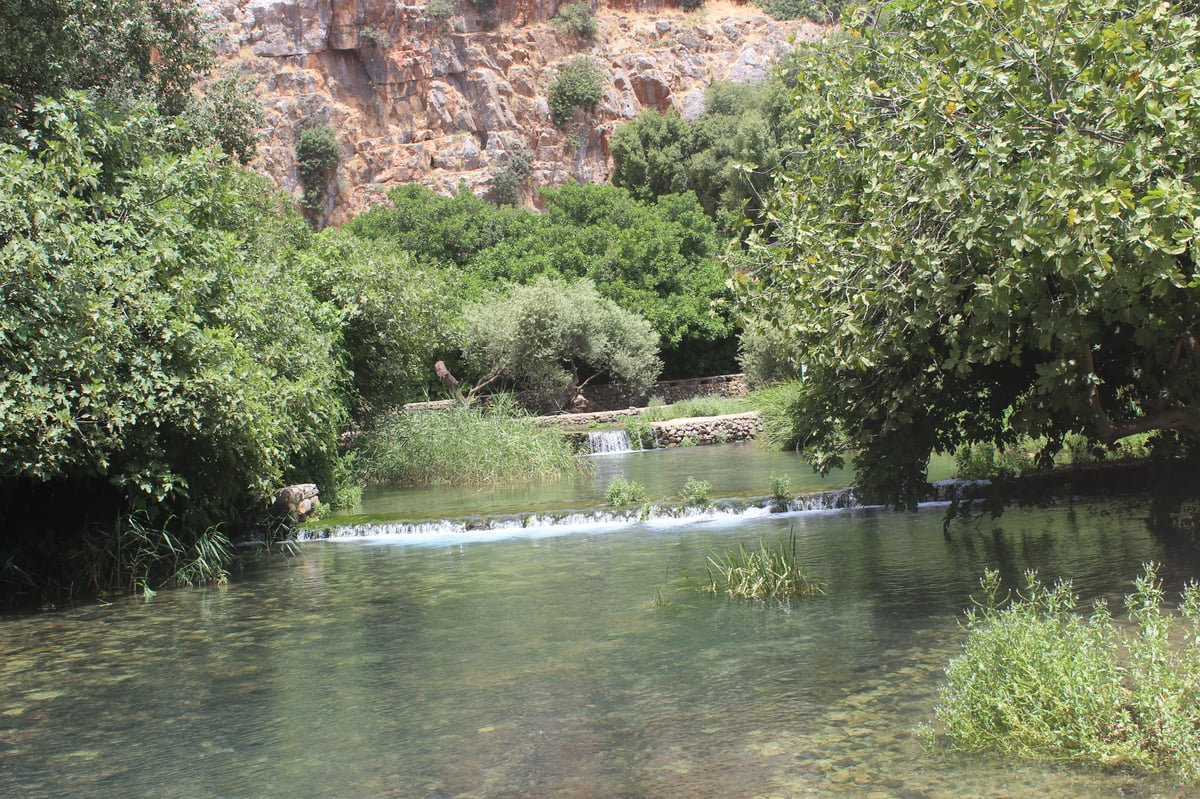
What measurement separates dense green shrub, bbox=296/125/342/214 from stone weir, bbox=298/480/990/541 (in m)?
36.8

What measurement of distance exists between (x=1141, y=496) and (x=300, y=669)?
1062 centimetres

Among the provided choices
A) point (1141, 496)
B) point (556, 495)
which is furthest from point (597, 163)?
point (1141, 496)

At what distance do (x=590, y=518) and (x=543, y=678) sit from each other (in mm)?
7607

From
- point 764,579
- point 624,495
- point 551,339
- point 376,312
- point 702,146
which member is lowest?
point 764,579

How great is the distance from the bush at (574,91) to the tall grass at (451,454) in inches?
1394

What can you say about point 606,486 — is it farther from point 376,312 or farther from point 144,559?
point 144,559

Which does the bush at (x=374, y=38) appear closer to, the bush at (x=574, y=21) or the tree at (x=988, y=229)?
the bush at (x=574, y=21)

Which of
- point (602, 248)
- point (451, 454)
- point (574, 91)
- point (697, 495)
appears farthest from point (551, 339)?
point (574, 91)

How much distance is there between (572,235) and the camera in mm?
37688

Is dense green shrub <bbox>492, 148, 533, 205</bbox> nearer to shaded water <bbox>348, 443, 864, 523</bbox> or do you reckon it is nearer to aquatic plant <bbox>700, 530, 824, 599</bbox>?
shaded water <bbox>348, 443, 864, 523</bbox>

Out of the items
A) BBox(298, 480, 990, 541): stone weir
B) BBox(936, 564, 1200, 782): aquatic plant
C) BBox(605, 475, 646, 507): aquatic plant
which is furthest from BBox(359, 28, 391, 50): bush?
BBox(936, 564, 1200, 782): aquatic plant

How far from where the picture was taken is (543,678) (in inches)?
290

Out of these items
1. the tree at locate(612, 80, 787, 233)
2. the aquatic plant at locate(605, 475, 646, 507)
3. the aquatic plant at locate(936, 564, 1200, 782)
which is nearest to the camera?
the aquatic plant at locate(936, 564, 1200, 782)

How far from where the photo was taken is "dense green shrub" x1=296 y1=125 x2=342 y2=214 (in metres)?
48.8
